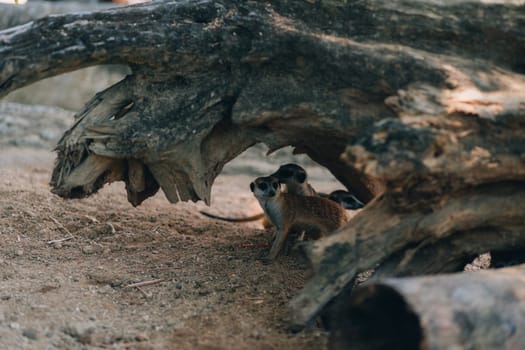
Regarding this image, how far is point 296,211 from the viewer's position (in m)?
5.20

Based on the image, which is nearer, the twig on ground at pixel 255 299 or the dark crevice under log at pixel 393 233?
the dark crevice under log at pixel 393 233

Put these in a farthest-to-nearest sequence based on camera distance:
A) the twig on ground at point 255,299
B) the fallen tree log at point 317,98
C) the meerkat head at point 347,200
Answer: the meerkat head at point 347,200
the twig on ground at point 255,299
the fallen tree log at point 317,98

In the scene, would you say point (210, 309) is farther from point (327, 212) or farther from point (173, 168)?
point (327, 212)

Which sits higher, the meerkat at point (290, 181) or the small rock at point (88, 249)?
the small rock at point (88, 249)

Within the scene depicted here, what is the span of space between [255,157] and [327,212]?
351 centimetres

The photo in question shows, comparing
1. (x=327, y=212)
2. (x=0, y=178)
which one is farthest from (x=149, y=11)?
(x=0, y=178)

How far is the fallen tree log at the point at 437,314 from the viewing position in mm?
2229

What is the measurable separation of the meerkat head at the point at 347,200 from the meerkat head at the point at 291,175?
36 centimetres

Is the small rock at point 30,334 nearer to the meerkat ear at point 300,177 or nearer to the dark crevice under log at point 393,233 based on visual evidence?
the dark crevice under log at point 393,233

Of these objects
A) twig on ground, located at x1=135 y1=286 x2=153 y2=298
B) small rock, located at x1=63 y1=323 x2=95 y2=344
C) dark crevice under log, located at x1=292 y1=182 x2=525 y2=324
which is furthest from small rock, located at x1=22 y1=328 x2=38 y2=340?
dark crevice under log, located at x1=292 y1=182 x2=525 y2=324

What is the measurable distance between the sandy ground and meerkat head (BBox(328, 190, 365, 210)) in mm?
625

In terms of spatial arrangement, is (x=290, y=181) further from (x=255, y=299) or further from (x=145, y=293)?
(x=145, y=293)

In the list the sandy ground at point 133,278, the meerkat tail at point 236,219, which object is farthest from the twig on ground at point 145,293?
the meerkat tail at point 236,219

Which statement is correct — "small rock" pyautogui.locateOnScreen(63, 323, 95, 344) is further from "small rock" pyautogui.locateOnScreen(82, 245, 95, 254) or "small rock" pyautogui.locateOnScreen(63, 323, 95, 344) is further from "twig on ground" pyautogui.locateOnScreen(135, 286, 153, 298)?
"small rock" pyautogui.locateOnScreen(82, 245, 95, 254)
